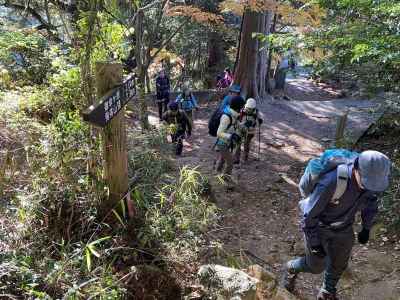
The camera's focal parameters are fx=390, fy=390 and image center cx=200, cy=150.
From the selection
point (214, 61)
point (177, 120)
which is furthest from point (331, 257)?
point (214, 61)

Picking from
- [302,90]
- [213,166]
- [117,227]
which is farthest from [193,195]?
[302,90]

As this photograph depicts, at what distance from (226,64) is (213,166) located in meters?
10.9

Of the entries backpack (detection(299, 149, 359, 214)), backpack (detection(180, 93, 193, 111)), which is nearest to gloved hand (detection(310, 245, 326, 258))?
backpack (detection(299, 149, 359, 214))

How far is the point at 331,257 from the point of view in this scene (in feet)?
11.7

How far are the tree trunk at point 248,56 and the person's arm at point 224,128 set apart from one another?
19.9 ft

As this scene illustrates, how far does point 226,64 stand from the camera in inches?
702

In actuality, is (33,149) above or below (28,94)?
below

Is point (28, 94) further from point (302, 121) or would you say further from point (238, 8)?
point (302, 121)

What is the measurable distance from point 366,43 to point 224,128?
230 centimetres

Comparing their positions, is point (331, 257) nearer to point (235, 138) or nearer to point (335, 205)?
point (335, 205)

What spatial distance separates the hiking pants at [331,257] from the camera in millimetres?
3467

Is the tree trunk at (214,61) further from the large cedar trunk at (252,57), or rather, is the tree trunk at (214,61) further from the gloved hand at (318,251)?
the gloved hand at (318,251)

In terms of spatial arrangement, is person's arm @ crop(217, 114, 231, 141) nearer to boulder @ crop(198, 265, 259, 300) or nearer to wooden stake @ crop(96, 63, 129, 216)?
wooden stake @ crop(96, 63, 129, 216)

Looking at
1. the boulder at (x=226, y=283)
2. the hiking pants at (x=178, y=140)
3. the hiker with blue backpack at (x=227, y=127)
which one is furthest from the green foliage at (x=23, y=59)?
the boulder at (x=226, y=283)
